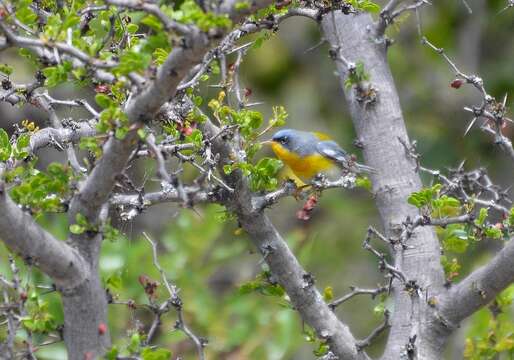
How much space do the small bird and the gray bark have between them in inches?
44.4

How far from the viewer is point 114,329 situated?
5.18 m

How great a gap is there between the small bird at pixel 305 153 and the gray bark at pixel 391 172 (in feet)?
3.70

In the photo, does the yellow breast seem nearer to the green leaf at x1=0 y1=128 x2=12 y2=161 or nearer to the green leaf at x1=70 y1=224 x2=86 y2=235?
the green leaf at x1=0 y1=128 x2=12 y2=161

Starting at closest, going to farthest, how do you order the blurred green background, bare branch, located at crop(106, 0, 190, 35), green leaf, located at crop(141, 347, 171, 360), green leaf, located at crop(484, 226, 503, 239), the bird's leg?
1. bare branch, located at crop(106, 0, 190, 35)
2. green leaf, located at crop(141, 347, 171, 360)
3. green leaf, located at crop(484, 226, 503, 239)
4. the bird's leg
5. the blurred green background

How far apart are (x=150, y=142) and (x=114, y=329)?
334cm

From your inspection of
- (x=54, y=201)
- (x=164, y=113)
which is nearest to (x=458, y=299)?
(x=164, y=113)

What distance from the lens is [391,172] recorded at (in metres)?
3.79

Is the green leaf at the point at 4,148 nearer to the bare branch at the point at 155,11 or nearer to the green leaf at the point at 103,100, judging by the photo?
the green leaf at the point at 103,100

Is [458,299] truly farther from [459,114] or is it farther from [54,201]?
[459,114]

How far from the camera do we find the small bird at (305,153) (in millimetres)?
5167

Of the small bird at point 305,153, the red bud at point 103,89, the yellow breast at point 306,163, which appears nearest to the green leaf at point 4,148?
the red bud at point 103,89

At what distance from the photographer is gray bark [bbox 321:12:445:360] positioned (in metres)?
3.44

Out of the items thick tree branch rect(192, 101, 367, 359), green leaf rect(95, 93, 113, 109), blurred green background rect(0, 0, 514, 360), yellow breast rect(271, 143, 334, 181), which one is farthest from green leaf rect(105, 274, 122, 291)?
blurred green background rect(0, 0, 514, 360)

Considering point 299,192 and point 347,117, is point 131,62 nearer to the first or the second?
point 299,192
